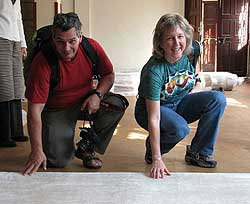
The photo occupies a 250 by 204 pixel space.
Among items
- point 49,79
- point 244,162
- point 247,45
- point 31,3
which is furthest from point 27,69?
point 247,45

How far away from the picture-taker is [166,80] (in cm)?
217

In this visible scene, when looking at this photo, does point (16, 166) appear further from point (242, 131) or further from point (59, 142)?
point (242, 131)

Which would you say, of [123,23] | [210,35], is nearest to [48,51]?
[123,23]

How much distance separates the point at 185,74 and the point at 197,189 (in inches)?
27.1

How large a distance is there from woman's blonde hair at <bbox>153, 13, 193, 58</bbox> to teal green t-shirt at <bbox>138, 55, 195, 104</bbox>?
0.18 ft

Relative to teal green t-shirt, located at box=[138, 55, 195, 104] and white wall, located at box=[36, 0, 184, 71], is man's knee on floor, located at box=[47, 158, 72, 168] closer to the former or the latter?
teal green t-shirt, located at box=[138, 55, 195, 104]

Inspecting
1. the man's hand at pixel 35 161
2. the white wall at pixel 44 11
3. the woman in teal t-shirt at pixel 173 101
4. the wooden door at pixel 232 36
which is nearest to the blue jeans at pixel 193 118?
the woman in teal t-shirt at pixel 173 101

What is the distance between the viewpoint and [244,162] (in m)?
2.50

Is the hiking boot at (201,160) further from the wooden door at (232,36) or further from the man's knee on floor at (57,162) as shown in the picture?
the wooden door at (232,36)

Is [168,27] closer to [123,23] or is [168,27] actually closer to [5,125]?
[5,125]

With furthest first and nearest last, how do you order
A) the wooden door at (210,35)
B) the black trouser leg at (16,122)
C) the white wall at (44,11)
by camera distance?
the wooden door at (210,35) → the white wall at (44,11) → the black trouser leg at (16,122)

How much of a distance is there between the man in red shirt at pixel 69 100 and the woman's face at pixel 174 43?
39cm

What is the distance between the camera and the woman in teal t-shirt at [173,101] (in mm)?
2055

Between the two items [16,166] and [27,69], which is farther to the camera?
[16,166]
